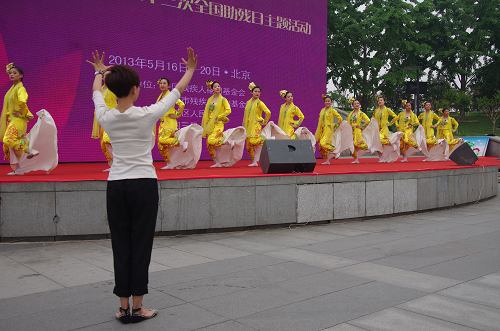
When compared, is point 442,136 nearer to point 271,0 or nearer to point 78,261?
point 271,0

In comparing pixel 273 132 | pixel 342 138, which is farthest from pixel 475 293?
pixel 342 138

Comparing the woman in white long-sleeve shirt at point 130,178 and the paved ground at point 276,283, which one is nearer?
the woman in white long-sleeve shirt at point 130,178

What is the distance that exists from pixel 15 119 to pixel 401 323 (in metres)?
6.44

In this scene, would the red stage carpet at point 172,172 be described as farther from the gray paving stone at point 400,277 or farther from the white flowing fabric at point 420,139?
the white flowing fabric at point 420,139

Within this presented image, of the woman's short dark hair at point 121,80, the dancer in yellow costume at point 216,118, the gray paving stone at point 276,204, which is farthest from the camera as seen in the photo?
the dancer in yellow costume at point 216,118

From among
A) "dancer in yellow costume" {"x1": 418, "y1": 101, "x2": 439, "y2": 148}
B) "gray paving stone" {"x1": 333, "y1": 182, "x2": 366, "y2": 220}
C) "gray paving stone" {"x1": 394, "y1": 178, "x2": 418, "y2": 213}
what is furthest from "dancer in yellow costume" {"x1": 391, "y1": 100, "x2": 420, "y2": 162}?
"gray paving stone" {"x1": 333, "y1": 182, "x2": 366, "y2": 220}

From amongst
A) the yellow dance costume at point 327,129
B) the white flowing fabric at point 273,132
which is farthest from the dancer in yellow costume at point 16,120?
the yellow dance costume at point 327,129

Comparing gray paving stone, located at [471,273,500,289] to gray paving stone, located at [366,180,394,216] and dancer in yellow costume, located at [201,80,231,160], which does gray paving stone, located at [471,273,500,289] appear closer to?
gray paving stone, located at [366,180,394,216]

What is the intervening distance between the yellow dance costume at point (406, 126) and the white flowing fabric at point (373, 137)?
0.72m

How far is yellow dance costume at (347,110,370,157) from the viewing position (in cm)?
1291

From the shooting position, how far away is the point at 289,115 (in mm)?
11359

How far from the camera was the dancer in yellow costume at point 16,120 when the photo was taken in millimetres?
7477

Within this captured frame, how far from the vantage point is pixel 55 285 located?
4.23 m

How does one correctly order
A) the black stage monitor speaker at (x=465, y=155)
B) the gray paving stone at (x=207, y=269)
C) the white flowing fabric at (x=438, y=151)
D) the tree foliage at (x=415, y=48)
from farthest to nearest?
the tree foliage at (x=415, y=48), the white flowing fabric at (x=438, y=151), the black stage monitor speaker at (x=465, y=155), the gray paving stone at (x=207, y=269)
